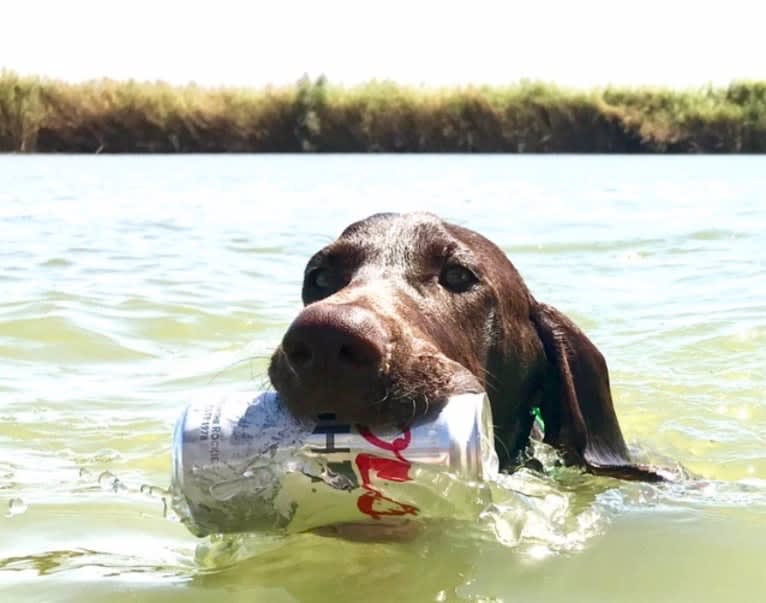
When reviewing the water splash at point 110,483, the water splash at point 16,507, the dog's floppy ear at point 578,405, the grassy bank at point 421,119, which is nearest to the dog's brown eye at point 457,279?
the dog's floppy ear at point 578,405

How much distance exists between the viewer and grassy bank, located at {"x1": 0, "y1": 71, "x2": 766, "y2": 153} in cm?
3397

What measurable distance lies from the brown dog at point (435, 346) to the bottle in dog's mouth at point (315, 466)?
0.06m

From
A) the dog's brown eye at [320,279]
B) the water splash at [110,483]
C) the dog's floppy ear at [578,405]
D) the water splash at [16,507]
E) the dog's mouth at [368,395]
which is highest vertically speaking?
the dog's brown eye at [320,279]

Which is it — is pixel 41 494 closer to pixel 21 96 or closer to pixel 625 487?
pixel 625 487

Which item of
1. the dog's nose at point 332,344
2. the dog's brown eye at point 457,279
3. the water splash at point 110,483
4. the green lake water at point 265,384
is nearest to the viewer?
the dog's nose at point 332,344

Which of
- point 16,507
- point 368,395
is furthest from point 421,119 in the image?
point 368,395

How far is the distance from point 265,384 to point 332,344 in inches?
41.4

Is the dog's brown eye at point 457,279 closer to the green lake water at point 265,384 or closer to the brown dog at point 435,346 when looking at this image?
the brown dog at point 435,346

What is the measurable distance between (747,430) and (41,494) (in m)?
3.20

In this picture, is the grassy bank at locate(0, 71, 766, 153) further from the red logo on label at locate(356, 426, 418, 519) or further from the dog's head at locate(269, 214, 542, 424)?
the red logo on label at locate(356, 426, 418, 519)

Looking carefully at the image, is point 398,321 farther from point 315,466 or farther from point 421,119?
point 421,119

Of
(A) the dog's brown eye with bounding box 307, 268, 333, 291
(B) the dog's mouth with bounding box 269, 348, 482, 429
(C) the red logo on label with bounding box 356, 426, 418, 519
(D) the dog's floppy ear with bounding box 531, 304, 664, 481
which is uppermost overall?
(A) the dog's brown eye with bounding box 307, 268, 333, 291

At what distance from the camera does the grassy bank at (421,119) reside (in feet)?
111

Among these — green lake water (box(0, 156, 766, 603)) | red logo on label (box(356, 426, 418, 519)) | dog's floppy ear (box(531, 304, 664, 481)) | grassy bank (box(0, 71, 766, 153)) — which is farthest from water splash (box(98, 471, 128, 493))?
grassy bank (box(0, 71, 766, 153))
